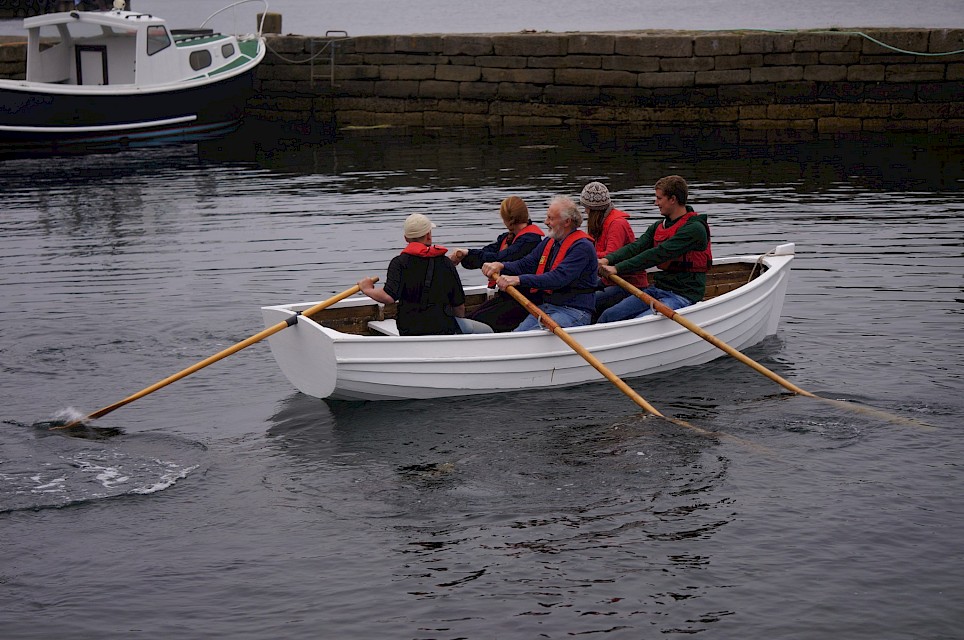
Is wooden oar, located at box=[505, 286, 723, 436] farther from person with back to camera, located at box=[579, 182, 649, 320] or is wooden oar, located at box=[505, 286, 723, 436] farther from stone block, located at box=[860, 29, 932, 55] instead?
Answer: stone block, located at box=[860, 29, 932, 55]

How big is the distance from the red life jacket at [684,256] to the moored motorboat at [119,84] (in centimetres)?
1886

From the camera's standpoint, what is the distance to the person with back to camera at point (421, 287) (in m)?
9.05

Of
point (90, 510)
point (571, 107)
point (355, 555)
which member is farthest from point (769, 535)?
point (571, 107)

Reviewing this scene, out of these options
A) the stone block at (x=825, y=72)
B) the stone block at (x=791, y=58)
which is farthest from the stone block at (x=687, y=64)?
the stone block at (x=825, y=72)

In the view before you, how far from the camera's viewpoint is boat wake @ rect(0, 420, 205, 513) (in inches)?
304

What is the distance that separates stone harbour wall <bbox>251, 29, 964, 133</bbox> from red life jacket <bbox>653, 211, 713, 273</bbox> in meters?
15.2

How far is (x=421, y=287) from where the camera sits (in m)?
9.15

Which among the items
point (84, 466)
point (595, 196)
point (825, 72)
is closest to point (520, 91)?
point (825, 72)

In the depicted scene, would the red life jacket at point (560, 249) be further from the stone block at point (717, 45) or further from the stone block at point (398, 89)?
the stone block at point (398, 89)

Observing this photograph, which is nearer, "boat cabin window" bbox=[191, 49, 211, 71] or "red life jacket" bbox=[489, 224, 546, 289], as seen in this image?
"red life jacket" bbox=[489, 224, 546, 289]

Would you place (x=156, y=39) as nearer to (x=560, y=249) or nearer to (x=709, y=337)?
(x=560, y=249)

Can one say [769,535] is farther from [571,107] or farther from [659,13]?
[659,13]

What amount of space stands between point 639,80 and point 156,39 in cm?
1121

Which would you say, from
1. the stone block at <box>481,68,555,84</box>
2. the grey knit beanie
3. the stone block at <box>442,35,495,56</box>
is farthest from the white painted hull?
the stone block at <box>442,35,495,56</box>
